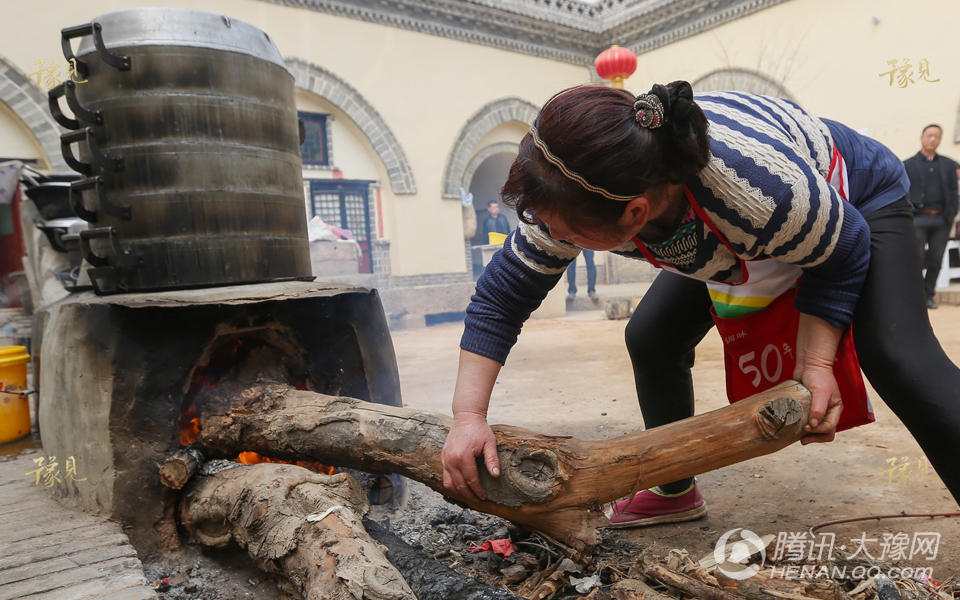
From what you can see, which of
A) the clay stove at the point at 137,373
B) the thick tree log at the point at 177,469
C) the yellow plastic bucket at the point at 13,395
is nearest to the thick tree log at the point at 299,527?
the thick tree log at the point at 177,469

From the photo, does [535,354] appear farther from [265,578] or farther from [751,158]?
[751,158]

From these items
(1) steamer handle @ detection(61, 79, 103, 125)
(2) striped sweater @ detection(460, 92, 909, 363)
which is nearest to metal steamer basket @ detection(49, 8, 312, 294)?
(1) steamer handle @ detection(61, 79, 103, 125)

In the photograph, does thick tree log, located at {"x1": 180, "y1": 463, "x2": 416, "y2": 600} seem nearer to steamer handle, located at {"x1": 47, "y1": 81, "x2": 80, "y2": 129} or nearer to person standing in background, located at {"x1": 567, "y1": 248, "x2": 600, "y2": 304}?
steamer handle, located at {"x1": 47, "y1": 81, "x2": 80, "y2": 129}

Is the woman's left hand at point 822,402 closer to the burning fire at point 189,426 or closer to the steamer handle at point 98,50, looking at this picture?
the burning fire at point 189,426

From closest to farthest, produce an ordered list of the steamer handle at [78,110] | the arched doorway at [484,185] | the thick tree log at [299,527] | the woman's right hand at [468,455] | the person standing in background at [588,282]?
the thick tree log at [299,527] → the woman's right hand at [468,455] → the steamer handle at [78,110] → the person standing in background at [588,282] → the arched doorway at [484,185]

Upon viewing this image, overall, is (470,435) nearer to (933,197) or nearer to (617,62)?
(933,197)

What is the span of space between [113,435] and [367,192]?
9.85 m

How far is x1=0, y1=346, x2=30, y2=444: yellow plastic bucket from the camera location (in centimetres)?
332

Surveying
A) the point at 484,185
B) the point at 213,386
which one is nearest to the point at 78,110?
the point at 213,386

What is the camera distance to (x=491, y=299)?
1673mm

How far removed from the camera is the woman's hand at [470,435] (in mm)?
1514

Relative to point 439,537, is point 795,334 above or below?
above

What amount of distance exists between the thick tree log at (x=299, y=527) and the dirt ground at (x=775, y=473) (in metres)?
1.10

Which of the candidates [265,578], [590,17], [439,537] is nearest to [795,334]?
[439,537]
